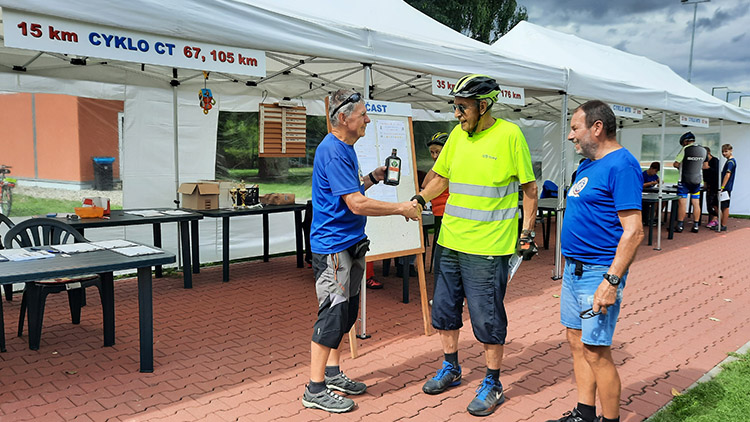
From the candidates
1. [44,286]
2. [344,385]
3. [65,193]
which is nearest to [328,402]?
[344,385]

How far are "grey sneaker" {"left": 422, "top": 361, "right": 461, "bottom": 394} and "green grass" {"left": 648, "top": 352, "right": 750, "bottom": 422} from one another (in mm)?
1161

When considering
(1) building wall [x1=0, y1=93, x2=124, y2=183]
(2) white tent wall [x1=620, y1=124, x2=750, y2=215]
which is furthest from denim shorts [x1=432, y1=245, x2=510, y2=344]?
(2) white tent wall [x1=620, y1=124, x2=750, y2=215]

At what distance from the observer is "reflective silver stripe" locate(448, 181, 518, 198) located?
314cm

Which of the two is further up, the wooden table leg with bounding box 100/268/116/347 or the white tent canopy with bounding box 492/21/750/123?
the white tent canopy with bounding box 492/21/750/123

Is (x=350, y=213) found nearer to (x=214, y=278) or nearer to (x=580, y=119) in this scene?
(x=580, y=119)

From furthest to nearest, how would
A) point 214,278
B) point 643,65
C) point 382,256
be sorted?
point 643,65 < point 214,278 < point 382,256

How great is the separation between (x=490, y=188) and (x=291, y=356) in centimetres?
209

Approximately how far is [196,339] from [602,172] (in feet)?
11.4

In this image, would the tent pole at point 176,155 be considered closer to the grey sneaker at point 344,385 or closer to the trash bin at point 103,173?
the trash bin at point 103,173

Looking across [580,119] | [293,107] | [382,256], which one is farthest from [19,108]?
[580,119]

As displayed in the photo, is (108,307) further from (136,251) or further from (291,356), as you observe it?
(291,356)

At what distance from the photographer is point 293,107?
25.8ft

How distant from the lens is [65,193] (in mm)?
6305

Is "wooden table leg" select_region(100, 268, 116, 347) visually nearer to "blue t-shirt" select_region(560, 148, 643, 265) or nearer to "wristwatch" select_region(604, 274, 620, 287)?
"blue t-shirt" select_region(560, 148, 643, 265)
